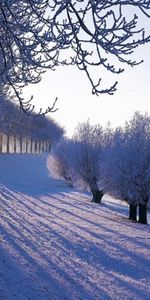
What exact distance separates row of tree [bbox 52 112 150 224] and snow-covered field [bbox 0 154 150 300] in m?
1.95

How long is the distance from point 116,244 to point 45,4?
14.7 metres

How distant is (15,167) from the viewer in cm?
6075

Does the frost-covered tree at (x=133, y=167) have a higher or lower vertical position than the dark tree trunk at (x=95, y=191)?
higher

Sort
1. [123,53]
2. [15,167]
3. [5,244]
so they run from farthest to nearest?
[15,167], [5,244], [123,53]

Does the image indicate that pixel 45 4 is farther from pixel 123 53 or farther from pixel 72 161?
pixel 72 161

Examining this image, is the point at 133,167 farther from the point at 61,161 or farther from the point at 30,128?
the point at 30,128

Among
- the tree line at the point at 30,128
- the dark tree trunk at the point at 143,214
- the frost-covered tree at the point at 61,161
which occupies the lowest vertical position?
the dark tree trunk at the point at 143,214

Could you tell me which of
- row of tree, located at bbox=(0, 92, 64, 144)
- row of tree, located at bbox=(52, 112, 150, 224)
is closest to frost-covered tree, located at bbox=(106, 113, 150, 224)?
row of tree, located at bbox=(52, 112, 150, 224)

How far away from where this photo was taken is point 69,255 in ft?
52.7

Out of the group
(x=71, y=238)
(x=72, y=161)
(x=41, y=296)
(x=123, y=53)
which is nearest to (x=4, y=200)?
(x=71, y=238)

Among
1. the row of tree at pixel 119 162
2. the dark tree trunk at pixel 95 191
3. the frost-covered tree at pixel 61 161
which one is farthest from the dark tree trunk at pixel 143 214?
the frost-covered tree at pixel 61 161

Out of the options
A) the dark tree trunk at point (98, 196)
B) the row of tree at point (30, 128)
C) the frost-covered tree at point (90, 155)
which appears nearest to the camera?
the dark tree trunk at point (98, 196)

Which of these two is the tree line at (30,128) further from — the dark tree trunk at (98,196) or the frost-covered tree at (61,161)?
the dark tree trunk at (98,196)

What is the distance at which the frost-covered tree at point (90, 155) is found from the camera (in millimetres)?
38906
